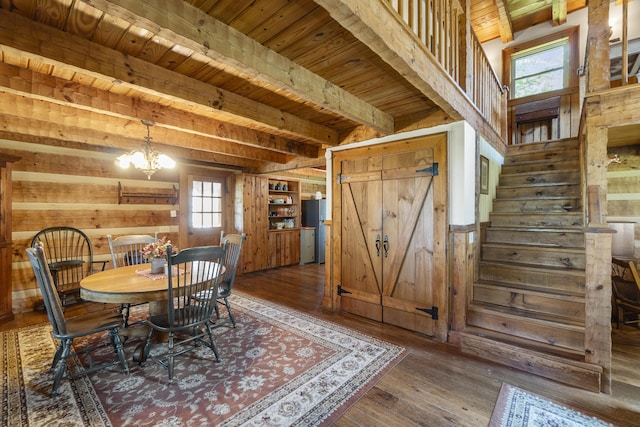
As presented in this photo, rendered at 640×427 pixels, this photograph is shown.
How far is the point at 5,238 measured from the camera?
337 centimetres

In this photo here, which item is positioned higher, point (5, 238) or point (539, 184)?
point (539, 184)

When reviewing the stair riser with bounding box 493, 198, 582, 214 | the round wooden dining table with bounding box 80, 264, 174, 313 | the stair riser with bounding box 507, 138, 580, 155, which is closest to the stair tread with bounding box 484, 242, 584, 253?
the stair riser with bounding box 493, 198, 582, 214

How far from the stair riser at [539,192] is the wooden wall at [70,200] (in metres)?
5.65

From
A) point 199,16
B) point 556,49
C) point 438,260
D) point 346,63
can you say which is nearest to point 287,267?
point 438,260

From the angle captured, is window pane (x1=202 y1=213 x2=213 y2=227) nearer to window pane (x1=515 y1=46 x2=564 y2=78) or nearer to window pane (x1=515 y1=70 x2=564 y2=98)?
window pane (x1=515 y1=70 x2=564 y2=98)

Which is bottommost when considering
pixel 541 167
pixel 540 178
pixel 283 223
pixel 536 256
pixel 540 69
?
pixel 536 256

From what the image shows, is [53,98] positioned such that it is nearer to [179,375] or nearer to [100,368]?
[100,368]

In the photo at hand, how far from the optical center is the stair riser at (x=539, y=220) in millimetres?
3457

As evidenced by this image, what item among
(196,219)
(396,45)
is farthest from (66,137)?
(396,45)

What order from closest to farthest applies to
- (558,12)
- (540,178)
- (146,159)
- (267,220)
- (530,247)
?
(146,159), (530,247), (540,178), (558,12), (267,220)

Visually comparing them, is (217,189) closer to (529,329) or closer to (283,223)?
(283,223)

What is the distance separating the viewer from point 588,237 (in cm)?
220

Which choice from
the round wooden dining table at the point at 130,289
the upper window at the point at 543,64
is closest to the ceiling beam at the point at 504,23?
the upper window at the point at 543,64

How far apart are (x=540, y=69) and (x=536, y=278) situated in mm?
4881
